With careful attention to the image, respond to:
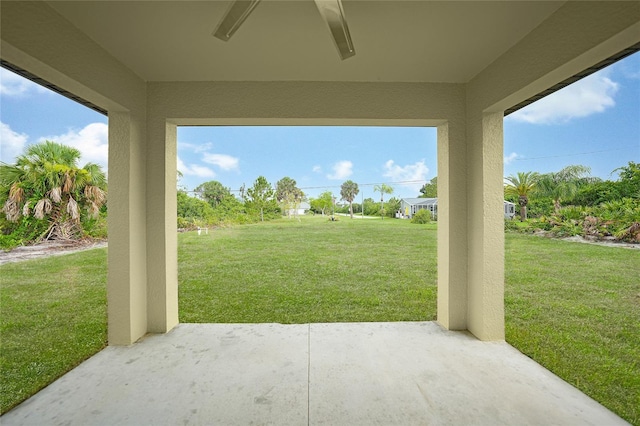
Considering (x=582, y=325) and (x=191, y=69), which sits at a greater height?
(x=191, y=69)

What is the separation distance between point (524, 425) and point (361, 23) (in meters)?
2.58

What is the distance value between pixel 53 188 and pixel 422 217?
19.6 ft

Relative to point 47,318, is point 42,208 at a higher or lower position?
higher

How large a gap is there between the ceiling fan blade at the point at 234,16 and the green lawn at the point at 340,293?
8.50 ft

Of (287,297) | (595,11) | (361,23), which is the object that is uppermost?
(361,23)

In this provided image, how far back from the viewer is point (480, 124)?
→ 2645 mm

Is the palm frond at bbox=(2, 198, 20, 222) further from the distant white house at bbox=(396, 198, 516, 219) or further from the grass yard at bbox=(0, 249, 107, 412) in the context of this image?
the distant white house at bbox=(396, 198, 516, 219)

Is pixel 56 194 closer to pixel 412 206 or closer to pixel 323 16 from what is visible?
pixel 323 16

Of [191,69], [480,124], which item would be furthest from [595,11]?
[191,69]

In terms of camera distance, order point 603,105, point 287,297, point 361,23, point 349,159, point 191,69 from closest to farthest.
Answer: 1. point 361,23
2. point 191,69
3. point 603,105
4. point 287,297
5. point 349,159

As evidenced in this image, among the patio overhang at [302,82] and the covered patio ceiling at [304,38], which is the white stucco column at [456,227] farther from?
the covered patio ceiling at [304,38]

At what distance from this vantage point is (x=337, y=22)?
143 cm

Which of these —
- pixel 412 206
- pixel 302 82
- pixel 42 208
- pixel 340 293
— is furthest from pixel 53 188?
pixel 412 206

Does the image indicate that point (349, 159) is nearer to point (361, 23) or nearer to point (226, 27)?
point (361, 23)
